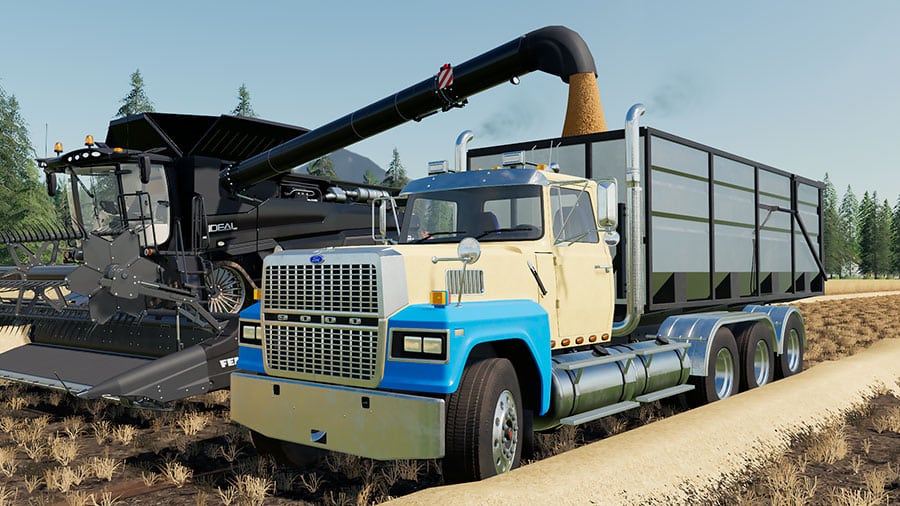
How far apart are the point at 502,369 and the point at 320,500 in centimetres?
172

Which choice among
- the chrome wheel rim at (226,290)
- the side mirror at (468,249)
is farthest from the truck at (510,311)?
the chrome wheel rim at (226,290)

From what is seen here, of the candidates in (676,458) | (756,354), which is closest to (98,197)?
(676,458)

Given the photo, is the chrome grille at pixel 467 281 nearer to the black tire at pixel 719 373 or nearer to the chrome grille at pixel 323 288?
the chrome grille at pixel 323 288

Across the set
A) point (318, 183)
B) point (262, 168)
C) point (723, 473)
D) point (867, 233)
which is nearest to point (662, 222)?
point (723, 473)

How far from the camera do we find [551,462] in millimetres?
5273

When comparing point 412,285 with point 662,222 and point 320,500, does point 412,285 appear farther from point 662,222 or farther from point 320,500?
point 662,222

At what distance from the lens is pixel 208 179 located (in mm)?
13031

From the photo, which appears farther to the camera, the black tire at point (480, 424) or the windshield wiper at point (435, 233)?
the windshield wiper at point (435, 233)

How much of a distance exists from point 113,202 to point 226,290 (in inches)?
102

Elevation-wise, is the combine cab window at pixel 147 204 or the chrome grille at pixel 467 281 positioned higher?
the combine cab window at pixel 147 204

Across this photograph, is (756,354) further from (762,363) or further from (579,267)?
(579,267)

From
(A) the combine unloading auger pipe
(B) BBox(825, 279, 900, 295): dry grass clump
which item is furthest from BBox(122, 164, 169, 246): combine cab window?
(B) BBox(825, 279, 900, 295): dry grass clump

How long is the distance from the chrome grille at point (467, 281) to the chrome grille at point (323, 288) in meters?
0.68

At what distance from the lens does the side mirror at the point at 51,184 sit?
11680 mm
